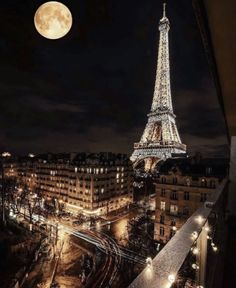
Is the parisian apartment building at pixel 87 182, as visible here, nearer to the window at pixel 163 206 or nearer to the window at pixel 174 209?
the window at pixel 163 206

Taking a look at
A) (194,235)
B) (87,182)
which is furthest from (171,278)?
(87,182)

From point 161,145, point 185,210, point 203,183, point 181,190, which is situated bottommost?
point 185,210

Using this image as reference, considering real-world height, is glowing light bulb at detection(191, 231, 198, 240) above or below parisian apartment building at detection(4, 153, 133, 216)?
above

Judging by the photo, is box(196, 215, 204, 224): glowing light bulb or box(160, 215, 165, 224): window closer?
box(196, 215, 204, 224): glowing light bulb

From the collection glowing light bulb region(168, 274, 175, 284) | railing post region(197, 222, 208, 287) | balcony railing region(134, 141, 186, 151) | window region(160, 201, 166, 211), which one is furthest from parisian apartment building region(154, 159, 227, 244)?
balcony railing region(134, 141, 186, 151)

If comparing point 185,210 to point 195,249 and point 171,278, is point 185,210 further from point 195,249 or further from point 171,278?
point 171,278

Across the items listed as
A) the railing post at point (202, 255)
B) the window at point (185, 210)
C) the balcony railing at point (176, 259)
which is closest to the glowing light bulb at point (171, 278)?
the balcony railing at point (176, 259)

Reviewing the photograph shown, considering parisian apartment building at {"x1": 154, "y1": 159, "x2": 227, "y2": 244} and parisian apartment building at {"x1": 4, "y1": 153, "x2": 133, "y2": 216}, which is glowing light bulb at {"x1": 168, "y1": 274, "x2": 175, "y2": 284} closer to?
parisian apartment building at {"x1": 154, "y1": 159, "x2": 227, "y2": 244}
